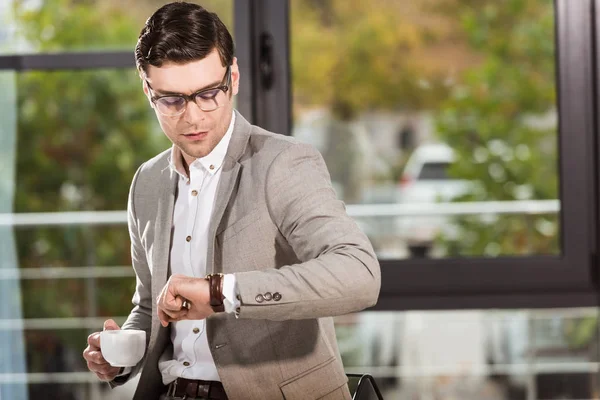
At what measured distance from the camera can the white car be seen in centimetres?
301

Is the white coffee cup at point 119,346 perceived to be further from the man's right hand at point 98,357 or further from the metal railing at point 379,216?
the metal railing at point 379,216

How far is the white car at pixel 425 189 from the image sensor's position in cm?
301

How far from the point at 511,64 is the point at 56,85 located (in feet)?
6.57

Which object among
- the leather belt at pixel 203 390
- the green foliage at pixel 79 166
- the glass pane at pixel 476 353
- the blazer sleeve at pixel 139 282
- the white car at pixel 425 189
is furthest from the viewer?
the green foliage at pixel 79 166

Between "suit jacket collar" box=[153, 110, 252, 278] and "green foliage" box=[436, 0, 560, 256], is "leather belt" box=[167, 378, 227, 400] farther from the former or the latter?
"green foliage" box=[436, 0, 560, 256]

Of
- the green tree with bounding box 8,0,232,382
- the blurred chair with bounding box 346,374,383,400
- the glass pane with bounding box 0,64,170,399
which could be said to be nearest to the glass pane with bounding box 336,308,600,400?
the glass pane with bounding box 0,64,170,399

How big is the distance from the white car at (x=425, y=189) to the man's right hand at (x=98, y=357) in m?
1.51

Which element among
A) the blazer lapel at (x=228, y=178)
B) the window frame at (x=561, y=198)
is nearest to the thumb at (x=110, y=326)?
the blazer lapel at (x=228, y=178)

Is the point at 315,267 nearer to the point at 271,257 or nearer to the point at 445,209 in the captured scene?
the point at 271,257

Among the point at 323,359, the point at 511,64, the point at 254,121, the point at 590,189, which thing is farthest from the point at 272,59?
the point at 323,359

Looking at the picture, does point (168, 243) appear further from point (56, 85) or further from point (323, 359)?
point (56, 85)

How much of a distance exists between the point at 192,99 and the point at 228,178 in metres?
0.17

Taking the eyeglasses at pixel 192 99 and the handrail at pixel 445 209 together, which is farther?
the handrail at pixel 445 209

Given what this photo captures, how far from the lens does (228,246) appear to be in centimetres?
162
